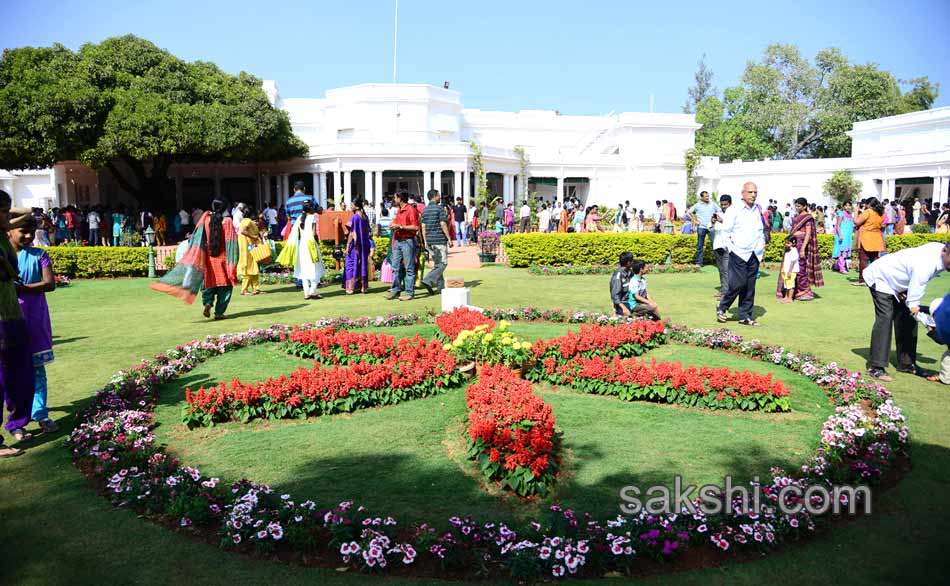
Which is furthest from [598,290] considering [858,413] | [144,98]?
[144,98]

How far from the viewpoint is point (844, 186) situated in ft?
109

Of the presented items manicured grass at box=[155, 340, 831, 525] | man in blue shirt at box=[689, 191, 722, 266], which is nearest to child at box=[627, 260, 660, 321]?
manicured grass at box=[155, 340, 831, 525]

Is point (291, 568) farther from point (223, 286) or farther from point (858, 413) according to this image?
point (223, 286)

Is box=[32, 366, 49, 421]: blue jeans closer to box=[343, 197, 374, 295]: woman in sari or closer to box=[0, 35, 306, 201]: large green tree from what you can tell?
box=[343, 197, 374, 295]: woman in sari

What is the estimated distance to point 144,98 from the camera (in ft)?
68.2

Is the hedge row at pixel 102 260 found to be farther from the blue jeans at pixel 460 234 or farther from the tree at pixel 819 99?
the tree at pixel 819 99

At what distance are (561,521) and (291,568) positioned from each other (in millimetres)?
1311

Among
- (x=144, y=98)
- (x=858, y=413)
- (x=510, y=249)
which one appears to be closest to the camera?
(x=858, y=413)

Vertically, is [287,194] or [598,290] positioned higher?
[287,194]

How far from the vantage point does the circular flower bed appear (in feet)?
10.0

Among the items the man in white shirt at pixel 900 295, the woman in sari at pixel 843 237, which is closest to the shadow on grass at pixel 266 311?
the man in white shirt at pixel 900 295

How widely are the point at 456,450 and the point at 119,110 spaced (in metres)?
20.2

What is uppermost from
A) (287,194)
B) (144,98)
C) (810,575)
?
(144,98)

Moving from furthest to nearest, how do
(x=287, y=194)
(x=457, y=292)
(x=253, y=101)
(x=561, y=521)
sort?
(x=287, y=194)
(x=253, y=101)
(x=457, y=292)
(x=561, y=521)
